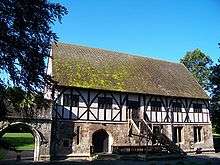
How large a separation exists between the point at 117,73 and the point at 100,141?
6.92 metres

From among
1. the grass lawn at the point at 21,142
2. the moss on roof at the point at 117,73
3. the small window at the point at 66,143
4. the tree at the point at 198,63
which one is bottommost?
the grass lawn at the point at 21,142

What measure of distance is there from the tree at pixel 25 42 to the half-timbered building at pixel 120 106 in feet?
26.7

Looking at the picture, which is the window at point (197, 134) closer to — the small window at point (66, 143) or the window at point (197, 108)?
the window at point (197, 108)

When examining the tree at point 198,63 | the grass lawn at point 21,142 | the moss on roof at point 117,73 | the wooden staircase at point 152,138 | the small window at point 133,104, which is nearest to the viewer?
the wooden staircase at point 152,138

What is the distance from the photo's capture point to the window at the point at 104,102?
25.9 meters

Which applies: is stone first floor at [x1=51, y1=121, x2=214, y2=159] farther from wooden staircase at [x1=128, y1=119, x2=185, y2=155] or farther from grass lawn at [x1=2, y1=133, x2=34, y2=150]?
grass lawn at [x1=2, y1=133, x2=34, y2=150]

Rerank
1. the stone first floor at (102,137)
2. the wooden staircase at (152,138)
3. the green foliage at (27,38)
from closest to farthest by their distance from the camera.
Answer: the green foliage at (27,38) → the stone first floor at (102,137) → the wooden staircase at (152,138)

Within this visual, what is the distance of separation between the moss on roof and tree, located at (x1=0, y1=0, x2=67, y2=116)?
410 inches

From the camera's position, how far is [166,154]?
82.3 ft

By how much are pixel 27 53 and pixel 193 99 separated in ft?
76.8

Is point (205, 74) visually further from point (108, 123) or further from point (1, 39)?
point (1, 39)

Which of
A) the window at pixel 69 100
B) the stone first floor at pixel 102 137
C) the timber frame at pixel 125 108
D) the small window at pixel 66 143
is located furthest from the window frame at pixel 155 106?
the small window at pixel 66 143

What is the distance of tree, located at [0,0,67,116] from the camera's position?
11.7 m

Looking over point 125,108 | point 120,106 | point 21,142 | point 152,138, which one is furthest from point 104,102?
point 21,142
